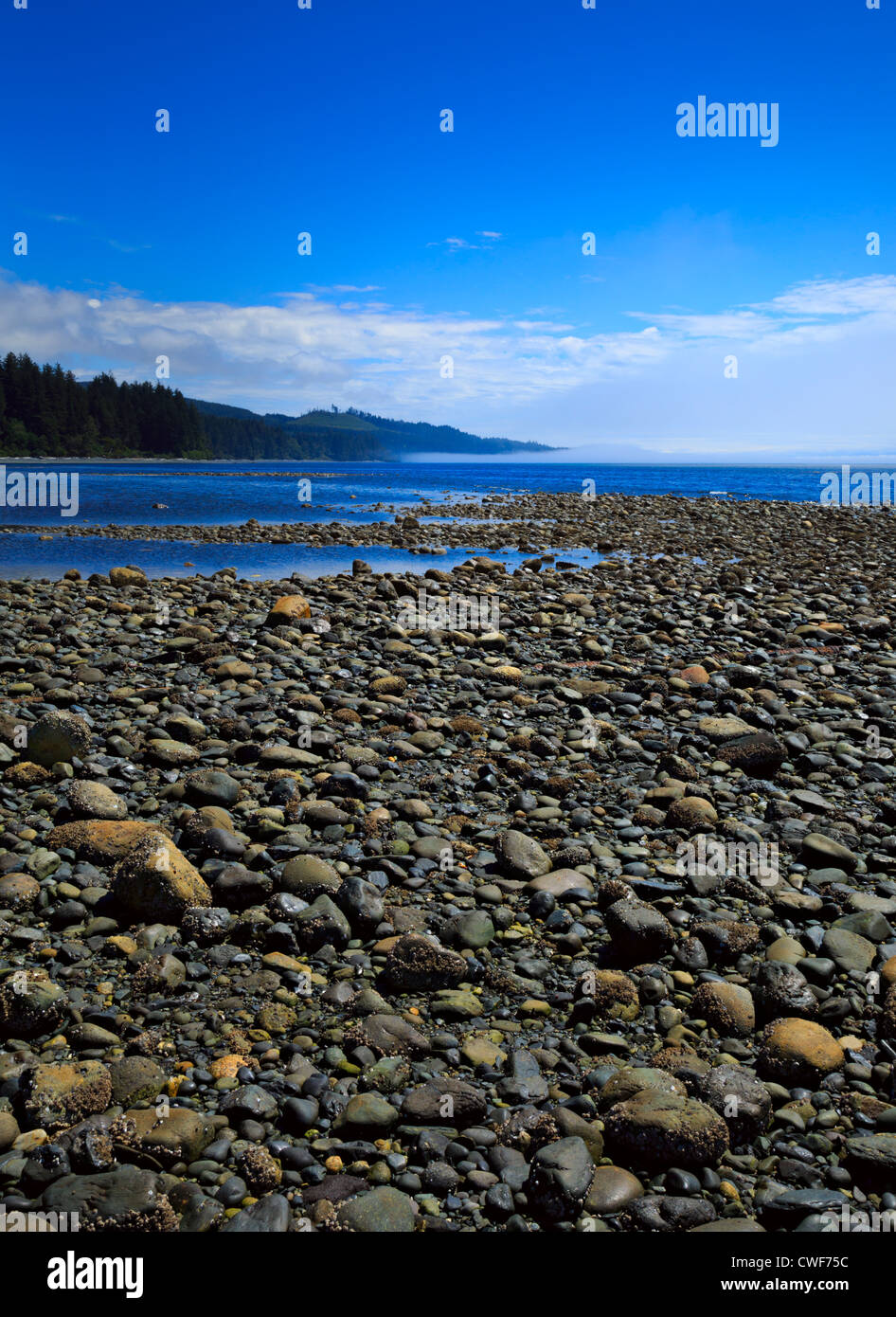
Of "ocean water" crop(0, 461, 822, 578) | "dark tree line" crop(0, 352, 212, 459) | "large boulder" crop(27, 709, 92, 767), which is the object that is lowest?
"large boulder" crop(27, 709, 92, 767)

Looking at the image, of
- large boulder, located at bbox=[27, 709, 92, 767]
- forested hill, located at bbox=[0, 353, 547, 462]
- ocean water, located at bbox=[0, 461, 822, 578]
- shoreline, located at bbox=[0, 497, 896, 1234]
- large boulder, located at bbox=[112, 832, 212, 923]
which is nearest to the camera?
shoreline, located at bbox=[0, 497, 896, 1234]

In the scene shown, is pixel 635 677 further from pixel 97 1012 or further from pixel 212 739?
pixel 97 1012

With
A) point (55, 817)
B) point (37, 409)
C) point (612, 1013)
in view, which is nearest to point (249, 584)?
point (55, 817)

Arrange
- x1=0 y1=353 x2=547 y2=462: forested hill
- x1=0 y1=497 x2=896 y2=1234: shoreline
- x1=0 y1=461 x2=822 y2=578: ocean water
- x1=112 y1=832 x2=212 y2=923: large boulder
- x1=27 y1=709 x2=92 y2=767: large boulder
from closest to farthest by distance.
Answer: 1. x1=0 y1=497 x2=896 y2=1234: shoreline
2. x1=112 y1=832 x2=212 y2=923: large boulder
3. x1=27 y1=709 x2=92 y2=767: large boulder
4. x1=0 y1=461 x2=822 y2=578: ocean water
5. x1=0 y1=353 x2=547 y2=462: forested hill

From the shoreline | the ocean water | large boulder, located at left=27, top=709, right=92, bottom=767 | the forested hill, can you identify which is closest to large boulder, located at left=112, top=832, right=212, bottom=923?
the shoreline

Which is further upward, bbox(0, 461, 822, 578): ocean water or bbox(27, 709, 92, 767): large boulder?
bbox(0, 461, 822, 578): ocean water

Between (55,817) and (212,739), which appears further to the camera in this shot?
(212,739)

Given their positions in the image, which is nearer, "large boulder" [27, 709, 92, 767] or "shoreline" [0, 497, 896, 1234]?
A: "shoreline" [0, 497, 896, 1234]

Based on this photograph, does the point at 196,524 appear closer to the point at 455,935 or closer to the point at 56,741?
the point at 56,741

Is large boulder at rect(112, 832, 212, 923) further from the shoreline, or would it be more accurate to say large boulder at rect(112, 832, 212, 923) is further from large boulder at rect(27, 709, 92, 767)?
large boulder at rect(27, 709, 92, 767)

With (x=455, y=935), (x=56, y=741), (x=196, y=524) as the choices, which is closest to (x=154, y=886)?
(x=455, y=935)

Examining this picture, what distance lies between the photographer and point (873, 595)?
59.5 feet
